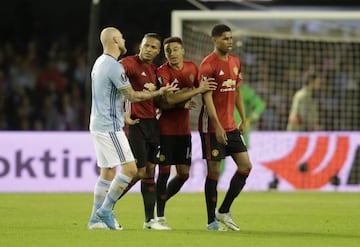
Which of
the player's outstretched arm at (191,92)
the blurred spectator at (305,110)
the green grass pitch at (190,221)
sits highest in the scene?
the player's outstretched arm at (191,92)

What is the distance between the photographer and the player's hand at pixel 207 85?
12016mm

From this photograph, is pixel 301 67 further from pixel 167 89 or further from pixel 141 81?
pixel 167 89

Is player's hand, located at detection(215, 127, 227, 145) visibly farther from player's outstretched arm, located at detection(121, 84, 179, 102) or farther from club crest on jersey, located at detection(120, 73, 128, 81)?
club crest on jersey, located at detection(120, 73, 128, 81)

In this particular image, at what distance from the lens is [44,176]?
20109 mm

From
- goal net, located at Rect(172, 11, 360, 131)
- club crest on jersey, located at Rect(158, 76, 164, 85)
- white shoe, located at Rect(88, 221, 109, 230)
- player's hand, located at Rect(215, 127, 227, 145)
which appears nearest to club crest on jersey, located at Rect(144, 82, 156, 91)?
club crest on jersey, located at Rect(158, 76, 164, 85)

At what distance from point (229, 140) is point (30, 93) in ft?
47.0

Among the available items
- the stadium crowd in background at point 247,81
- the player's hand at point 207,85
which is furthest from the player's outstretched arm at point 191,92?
the stadium crowd in background at point 247,81

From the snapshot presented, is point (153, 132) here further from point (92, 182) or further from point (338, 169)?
point (338, 169)

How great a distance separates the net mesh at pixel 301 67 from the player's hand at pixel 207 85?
11.3 metres

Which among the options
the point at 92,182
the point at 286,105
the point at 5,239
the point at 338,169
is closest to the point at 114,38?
the point at 5,239

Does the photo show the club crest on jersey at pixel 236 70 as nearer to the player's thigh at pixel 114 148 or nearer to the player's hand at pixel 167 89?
the player's hand at pixel 167 89

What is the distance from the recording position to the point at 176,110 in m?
12.7

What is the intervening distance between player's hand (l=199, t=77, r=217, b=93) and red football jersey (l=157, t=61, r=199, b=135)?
1.66 ft

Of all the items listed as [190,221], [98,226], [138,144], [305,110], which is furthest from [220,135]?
[305,110]
